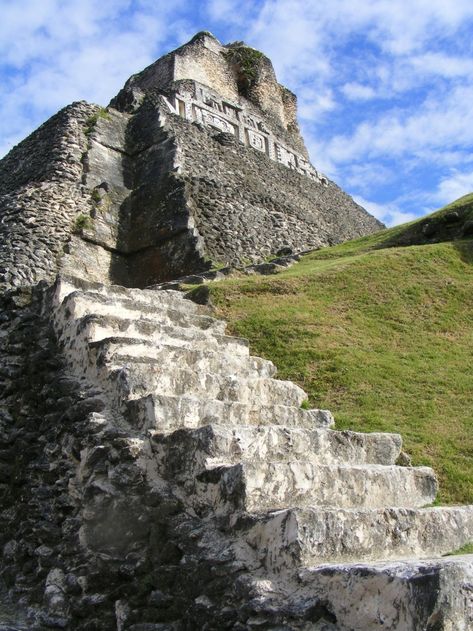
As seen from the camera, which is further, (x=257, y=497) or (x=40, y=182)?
(x=40, y=182)

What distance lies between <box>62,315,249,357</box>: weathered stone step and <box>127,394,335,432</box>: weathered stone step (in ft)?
3.31

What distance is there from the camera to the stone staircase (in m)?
2.67

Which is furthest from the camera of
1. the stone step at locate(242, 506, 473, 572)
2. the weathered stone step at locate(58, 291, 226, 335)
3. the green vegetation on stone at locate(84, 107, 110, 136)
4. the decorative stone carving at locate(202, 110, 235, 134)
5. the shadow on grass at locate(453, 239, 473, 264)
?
the decorative stone carving at locate(202, 110, 235, 134)

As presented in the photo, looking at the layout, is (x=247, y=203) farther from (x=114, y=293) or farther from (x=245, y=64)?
(x=245, y=64)

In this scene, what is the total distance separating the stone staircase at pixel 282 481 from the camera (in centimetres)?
267

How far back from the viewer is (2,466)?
5293mm

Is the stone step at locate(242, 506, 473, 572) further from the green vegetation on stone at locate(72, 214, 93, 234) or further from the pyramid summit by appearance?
the green vegetation on stone at locate(72, 214, 93, 234)

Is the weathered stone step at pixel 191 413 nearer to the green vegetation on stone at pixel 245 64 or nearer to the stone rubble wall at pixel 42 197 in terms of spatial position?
the stone rubble wall at pixel 42 197

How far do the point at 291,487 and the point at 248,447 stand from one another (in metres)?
0.46

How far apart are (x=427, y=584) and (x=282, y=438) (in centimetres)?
182

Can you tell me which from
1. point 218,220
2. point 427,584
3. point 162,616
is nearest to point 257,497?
point 162,616

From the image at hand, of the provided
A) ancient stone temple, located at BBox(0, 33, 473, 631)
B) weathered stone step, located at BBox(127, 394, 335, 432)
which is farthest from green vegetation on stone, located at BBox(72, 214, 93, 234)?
weathered stone step, located at BBox(127, 394, 335, 432)

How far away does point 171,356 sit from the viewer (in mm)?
5324

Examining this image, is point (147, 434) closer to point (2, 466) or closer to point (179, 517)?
point (179, 517)
